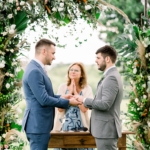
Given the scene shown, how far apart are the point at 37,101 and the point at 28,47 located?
109 cm

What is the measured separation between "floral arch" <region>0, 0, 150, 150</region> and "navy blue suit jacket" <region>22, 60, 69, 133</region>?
27.2 inches

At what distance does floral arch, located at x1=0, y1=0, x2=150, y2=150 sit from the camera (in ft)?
10.2

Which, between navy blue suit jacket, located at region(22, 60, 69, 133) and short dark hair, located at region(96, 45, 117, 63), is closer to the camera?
navy blue suit jacket, located at region(22, 60, 69, 133)

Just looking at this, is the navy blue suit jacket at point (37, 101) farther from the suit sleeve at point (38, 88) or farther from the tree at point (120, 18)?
the tree at point (120, 18)

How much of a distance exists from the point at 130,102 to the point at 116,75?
4.32 feet

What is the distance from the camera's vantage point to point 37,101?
2.53m

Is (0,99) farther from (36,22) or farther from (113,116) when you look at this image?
(113,116)

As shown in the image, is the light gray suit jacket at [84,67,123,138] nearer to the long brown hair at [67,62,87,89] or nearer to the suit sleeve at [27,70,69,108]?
the suit sleeve at [27,70,69,108]

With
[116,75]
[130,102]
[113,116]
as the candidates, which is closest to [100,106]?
[113,116]

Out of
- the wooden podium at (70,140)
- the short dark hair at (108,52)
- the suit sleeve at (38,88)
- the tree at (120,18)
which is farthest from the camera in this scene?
the tree at (120,18)

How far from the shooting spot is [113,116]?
2559 millimetres

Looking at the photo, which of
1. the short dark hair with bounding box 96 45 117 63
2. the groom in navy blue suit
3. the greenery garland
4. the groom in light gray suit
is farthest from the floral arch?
the groom in light gray suit

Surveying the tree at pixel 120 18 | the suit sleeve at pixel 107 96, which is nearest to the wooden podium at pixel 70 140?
the suit sleeve at pixel 107 96

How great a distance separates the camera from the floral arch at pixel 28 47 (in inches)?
122
